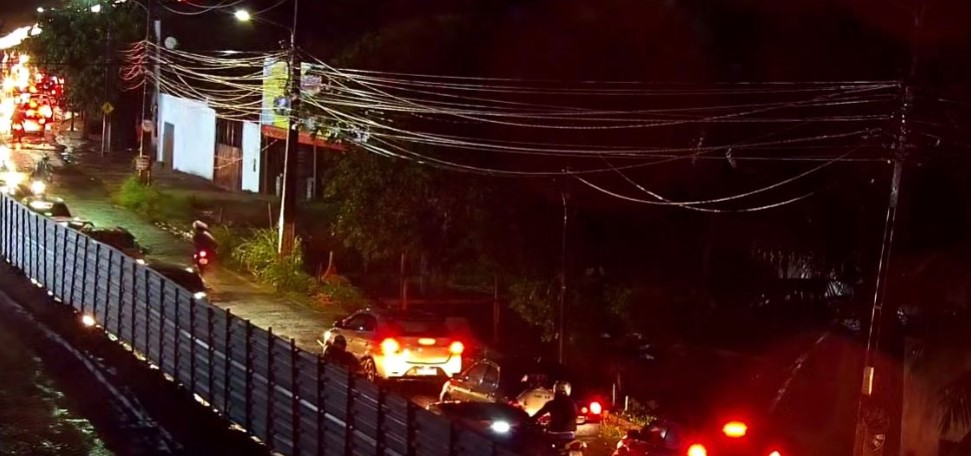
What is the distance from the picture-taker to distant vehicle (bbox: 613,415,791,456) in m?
16.1

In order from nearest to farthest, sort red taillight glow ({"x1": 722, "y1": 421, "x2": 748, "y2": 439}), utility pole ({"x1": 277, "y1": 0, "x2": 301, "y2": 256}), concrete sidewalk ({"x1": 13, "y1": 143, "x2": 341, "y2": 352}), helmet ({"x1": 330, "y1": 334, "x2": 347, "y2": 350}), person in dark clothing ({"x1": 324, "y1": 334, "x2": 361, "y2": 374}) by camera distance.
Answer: red taillight glow ({"x1": 722, "y1": 421, "x2": 748, "y2": 439}) < person in dark clothing ({"x1": 324, "y1": 334, "x2": 361, "y2": 374}) < helmet ({"x1": 330, "y1": 334, "x2": 347, "y2": 350}) < concrete sidewalk ({"x1": 13, "y1": 143, "x2": 341, "y2": 352}) < utility pole ({"x1": 277, "y1": 0, "x2": 301, "y2": 256})

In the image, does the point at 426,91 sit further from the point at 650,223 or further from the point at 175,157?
the point at 175,157

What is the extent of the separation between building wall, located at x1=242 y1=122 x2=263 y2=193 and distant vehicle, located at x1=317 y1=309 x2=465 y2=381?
94.7 ft

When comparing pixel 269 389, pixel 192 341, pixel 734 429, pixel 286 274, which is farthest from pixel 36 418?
pixel 286 274

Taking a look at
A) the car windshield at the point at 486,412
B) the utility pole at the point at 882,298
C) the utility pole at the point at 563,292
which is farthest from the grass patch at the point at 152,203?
the utility pole at the point at 882,298

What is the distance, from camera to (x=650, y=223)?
2505 centimetres

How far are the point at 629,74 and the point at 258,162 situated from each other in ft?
97.8

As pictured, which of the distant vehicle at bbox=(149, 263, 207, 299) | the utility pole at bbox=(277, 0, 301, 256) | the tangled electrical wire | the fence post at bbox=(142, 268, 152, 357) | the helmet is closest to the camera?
the tangled electrical wire

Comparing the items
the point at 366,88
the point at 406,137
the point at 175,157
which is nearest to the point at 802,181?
the point at 406,137

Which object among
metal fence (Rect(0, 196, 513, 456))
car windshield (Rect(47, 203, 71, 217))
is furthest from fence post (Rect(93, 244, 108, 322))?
car windshield (Rect(47, 203, 71, 217))

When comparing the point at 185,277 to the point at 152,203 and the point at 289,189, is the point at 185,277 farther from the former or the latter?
the point at 152,203

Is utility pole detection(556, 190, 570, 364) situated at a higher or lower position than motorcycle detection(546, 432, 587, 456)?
higher

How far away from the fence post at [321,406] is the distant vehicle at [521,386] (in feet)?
15.5

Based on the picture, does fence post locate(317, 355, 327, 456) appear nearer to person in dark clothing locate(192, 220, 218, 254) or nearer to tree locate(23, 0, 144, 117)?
person in dark clothing locate(192, 220, 218, 254)
